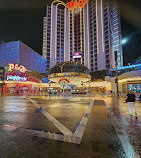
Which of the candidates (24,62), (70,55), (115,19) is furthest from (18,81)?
(115,19)

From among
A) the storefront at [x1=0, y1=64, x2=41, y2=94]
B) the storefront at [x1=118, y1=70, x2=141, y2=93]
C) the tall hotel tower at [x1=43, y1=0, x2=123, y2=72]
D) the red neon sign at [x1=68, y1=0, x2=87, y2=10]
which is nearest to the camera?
the storefront at [x1=118, y1=70, x2=141, y2=93]

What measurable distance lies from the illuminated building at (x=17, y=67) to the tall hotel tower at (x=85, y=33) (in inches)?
1324

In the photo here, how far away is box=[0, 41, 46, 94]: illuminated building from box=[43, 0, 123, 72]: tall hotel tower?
110ft

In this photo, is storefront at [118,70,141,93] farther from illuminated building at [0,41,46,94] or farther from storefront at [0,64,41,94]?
storefront at [0,64,41,94]

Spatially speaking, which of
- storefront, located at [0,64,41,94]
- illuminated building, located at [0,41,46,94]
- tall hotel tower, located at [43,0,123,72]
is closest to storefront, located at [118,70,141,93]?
tall hotel tower, located at [43,0,123,72]

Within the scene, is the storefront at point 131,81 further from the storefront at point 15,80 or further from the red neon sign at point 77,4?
the red neon sign at point 77,4

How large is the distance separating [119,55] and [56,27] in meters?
57.6

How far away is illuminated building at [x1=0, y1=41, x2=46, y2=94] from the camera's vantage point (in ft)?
147

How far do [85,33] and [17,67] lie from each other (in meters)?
68.3

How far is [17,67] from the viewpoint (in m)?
45.6

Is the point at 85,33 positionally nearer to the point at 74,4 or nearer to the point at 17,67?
the point at 74,4

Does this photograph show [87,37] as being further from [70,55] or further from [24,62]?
[24,62]

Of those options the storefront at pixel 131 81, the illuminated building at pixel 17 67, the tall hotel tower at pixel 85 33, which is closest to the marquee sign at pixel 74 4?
the tall hotel tower at pixel 85 33

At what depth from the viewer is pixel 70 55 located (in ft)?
316
